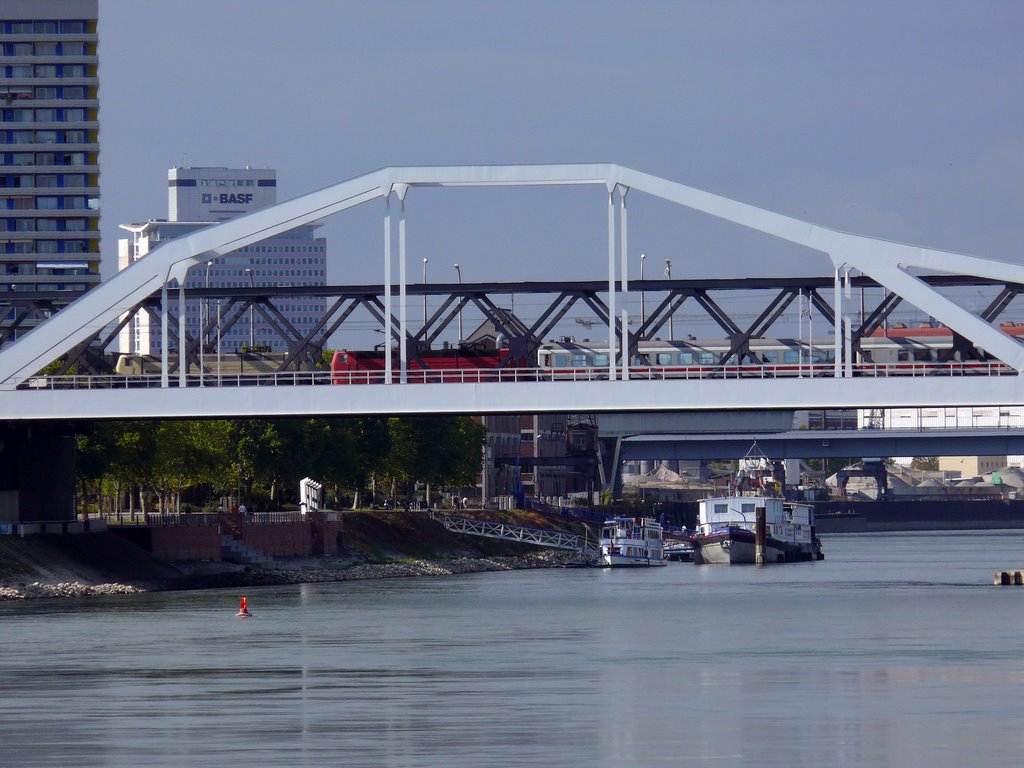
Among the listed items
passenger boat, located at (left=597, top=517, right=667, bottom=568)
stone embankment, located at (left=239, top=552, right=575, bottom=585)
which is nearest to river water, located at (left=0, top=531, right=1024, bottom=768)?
stone embankment, located at (left=239, top=552, right=575, bottom=585)

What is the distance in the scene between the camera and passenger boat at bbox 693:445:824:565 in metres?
128

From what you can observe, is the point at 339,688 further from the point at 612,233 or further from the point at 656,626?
the point at 612,233

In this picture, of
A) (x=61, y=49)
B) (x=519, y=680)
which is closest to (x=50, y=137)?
(x=61, y=49)

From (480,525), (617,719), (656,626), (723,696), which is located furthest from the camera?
(480,525)

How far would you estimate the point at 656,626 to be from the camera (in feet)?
214

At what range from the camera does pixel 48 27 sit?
18500cm

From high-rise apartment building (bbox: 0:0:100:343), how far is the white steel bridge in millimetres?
103568

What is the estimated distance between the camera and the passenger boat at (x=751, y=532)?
128 metres

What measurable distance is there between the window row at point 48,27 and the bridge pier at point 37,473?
98.4 m

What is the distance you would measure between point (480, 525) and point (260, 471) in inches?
897

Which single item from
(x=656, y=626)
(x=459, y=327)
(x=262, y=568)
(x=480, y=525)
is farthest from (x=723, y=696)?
(x=480, y=525)

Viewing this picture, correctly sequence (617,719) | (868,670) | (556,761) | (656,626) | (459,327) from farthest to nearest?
(459,327) → (656,626) → (868,670) → (617,719) → (556,761)

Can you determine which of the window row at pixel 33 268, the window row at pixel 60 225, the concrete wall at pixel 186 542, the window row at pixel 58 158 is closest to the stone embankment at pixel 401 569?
the concrete wall at pixel 186 542

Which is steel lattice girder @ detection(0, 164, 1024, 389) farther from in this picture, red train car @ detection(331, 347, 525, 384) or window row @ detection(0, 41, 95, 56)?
window row @ detection(0, 41, 95, 56)
